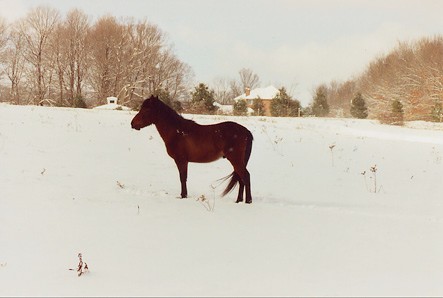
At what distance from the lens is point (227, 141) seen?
6684mm

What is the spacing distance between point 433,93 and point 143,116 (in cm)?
3354

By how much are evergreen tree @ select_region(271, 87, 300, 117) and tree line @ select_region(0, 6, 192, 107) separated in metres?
13.2

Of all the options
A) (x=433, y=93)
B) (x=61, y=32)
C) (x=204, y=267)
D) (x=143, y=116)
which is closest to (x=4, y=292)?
(x=204, y=267)

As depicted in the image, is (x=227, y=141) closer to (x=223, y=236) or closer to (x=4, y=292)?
(x=223, y=236)

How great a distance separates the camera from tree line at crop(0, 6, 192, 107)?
65.8ft

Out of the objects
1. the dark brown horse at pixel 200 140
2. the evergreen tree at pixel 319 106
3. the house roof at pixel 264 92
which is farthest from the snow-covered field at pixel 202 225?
the house roof at pixel 264 92

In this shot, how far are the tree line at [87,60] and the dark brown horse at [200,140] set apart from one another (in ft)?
28.7

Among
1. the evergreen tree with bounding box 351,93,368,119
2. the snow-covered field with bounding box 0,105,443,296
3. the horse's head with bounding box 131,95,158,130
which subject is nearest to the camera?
the snow-covered field with bounding box 0,105,443,296

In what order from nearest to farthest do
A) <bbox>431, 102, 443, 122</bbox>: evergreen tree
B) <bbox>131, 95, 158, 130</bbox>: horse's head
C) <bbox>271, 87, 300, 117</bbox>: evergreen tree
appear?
<bbox>131, 95, 158, 130</bbox>: horse's head < <bbox>431, 102, 443, 122</bbox>: evergreen tree < <bbox>271, 87, 300, 117</bbox>: evergreen tree

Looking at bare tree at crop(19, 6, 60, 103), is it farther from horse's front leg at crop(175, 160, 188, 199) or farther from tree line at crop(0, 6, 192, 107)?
horse's front leg at crop(175, 160, 188, 199)

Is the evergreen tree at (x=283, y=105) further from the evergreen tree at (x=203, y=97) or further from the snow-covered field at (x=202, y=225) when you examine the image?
the snow-covered field at (x=202, y=225)

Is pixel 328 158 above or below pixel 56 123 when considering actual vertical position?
below

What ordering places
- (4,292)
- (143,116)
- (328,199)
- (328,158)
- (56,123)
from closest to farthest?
(4,292)
(143,116)
(328,199)
(328,158)
(56,123)

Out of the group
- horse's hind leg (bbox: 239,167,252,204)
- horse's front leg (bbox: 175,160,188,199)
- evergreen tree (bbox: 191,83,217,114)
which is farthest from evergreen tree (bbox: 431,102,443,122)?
horse's front leg (bbox: 175,160,188,199)
